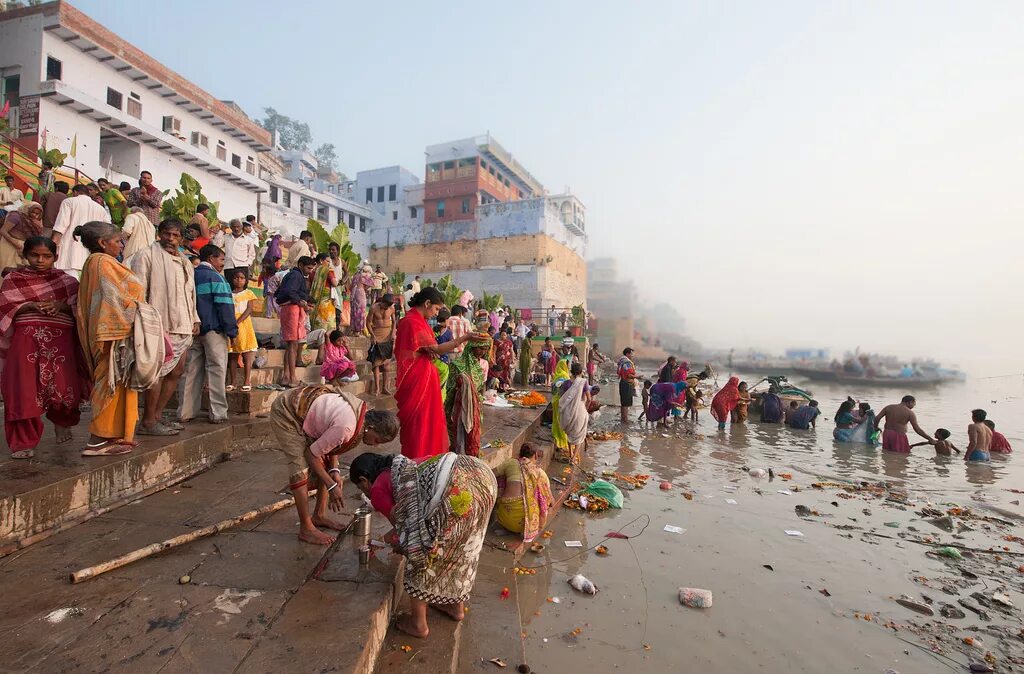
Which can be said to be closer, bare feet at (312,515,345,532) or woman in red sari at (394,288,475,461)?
bare feet at (312,515,345,532)

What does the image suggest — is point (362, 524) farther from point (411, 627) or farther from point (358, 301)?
point (358, 301)

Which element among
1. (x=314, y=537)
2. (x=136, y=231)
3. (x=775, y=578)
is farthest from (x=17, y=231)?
(x=775, y=578)

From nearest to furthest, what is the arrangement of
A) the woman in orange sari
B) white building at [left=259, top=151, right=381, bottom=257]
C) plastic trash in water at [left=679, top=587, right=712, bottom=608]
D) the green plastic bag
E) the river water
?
the river water, the woman in orange sari, plastic trash in water at [left=679, top=587, right=712, bottom=608], the green plastic bag, white building at [left=259, top=151, right=381, bottom=257]

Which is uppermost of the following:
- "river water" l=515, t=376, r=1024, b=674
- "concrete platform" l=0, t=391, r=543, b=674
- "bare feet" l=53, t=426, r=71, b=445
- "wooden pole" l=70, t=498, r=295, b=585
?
"bare feet" l=53, t=426, r=71, b=445

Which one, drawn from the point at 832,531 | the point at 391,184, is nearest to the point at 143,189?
the point at 832,531

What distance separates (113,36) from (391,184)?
25532 mm

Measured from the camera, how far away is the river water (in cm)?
349

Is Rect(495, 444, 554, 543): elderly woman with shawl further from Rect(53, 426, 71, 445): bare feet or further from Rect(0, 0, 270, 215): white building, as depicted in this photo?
Rect(0, 0, 270, 215): white building

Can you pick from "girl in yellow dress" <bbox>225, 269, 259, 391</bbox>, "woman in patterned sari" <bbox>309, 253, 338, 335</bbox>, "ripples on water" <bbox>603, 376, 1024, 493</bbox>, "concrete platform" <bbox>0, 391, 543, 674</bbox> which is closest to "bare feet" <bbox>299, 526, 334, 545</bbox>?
"concrete platform" <bbox>0, 391, 543, 674</bbox>

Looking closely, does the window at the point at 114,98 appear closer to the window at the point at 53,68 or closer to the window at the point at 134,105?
the window at the point at 134,105

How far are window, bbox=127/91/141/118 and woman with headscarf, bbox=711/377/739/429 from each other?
74.6ft

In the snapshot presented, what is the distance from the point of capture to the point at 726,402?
12.6 metres

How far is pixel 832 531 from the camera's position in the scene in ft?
19.3

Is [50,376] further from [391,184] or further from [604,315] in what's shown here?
[604,315]
